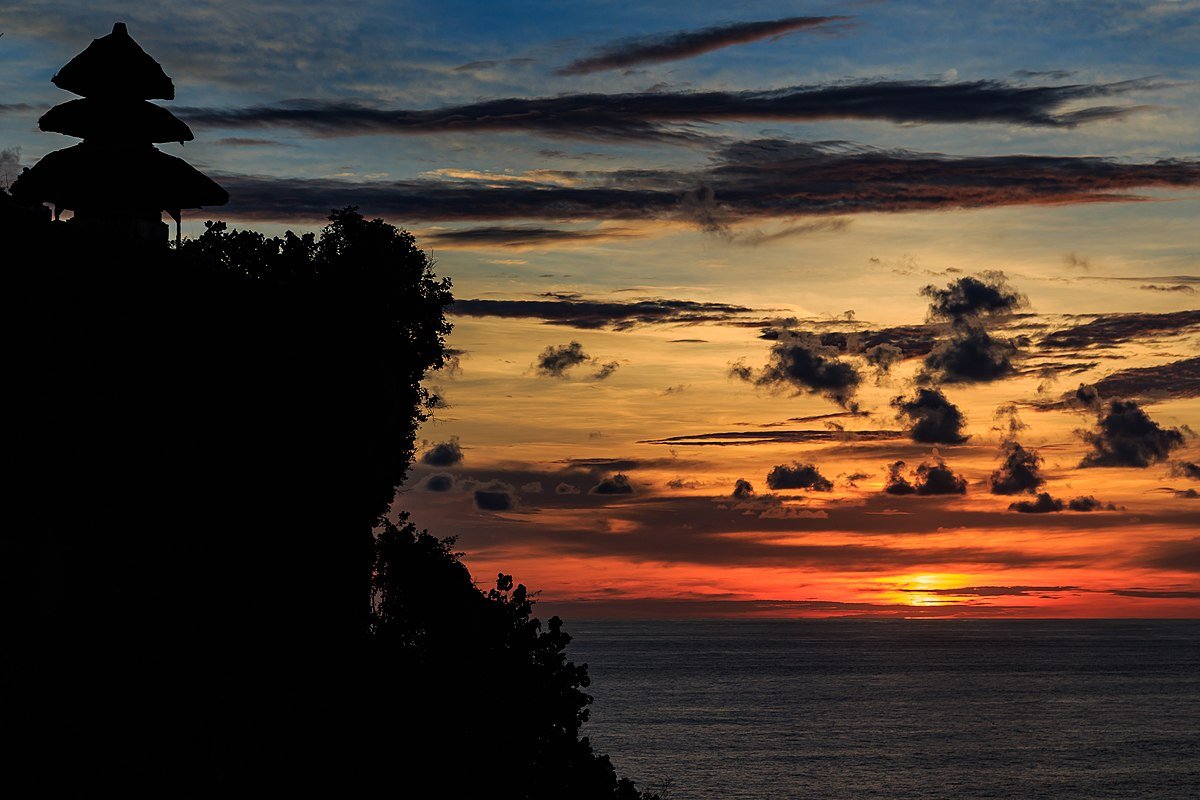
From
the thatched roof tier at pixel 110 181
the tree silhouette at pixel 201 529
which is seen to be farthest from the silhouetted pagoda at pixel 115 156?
the tree silhouette at pixel 201 529

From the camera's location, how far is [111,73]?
33.9m

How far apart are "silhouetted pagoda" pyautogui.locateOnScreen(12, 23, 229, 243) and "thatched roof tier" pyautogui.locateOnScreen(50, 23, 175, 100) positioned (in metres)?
0.03

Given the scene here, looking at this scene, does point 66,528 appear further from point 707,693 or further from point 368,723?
point 707,693

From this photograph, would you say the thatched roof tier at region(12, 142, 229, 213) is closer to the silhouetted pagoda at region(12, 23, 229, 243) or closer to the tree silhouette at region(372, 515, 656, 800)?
the silhouetted pagoda at region(12, 23, 229, 243)

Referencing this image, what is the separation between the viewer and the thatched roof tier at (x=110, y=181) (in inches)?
1303

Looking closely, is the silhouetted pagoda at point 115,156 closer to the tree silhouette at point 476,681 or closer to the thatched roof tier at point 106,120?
the thatched roof tier at point 106,120

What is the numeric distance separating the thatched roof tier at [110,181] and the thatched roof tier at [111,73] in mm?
1484

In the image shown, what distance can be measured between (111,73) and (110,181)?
10.0 feet

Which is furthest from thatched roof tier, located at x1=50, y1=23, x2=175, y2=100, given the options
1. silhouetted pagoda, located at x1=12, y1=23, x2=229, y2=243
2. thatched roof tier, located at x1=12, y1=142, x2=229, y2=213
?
thatched roof tier, located at x1=12, y1=142, x2=229, y2=213

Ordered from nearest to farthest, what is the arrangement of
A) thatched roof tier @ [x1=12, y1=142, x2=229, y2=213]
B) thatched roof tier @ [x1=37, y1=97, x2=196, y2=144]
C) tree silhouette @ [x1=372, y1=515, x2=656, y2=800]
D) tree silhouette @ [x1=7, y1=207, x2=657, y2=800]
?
tree silhouette @ [x1=7, y1=207, x2=657, y2=800], thatched roof tier @ [x1=12, y1=142, x2=229, y2=213], thatched roof tier @ [x1=37, y1=97, x2=196, y2=144], tree silhouette @ [x1=372, y1=515, x2=656, y2=800]

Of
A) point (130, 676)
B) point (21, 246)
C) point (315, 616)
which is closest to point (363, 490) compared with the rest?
point (315, 616)

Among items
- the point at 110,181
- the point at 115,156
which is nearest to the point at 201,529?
the point at 110,181

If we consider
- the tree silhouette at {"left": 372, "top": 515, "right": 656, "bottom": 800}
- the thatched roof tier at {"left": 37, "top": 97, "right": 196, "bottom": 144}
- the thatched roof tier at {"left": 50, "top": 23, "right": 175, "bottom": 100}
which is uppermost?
the thatched roof tier at {"left": 50, "top": 23, "right": 175, "bottom": 100}

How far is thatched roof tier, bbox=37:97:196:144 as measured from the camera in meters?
33.7
